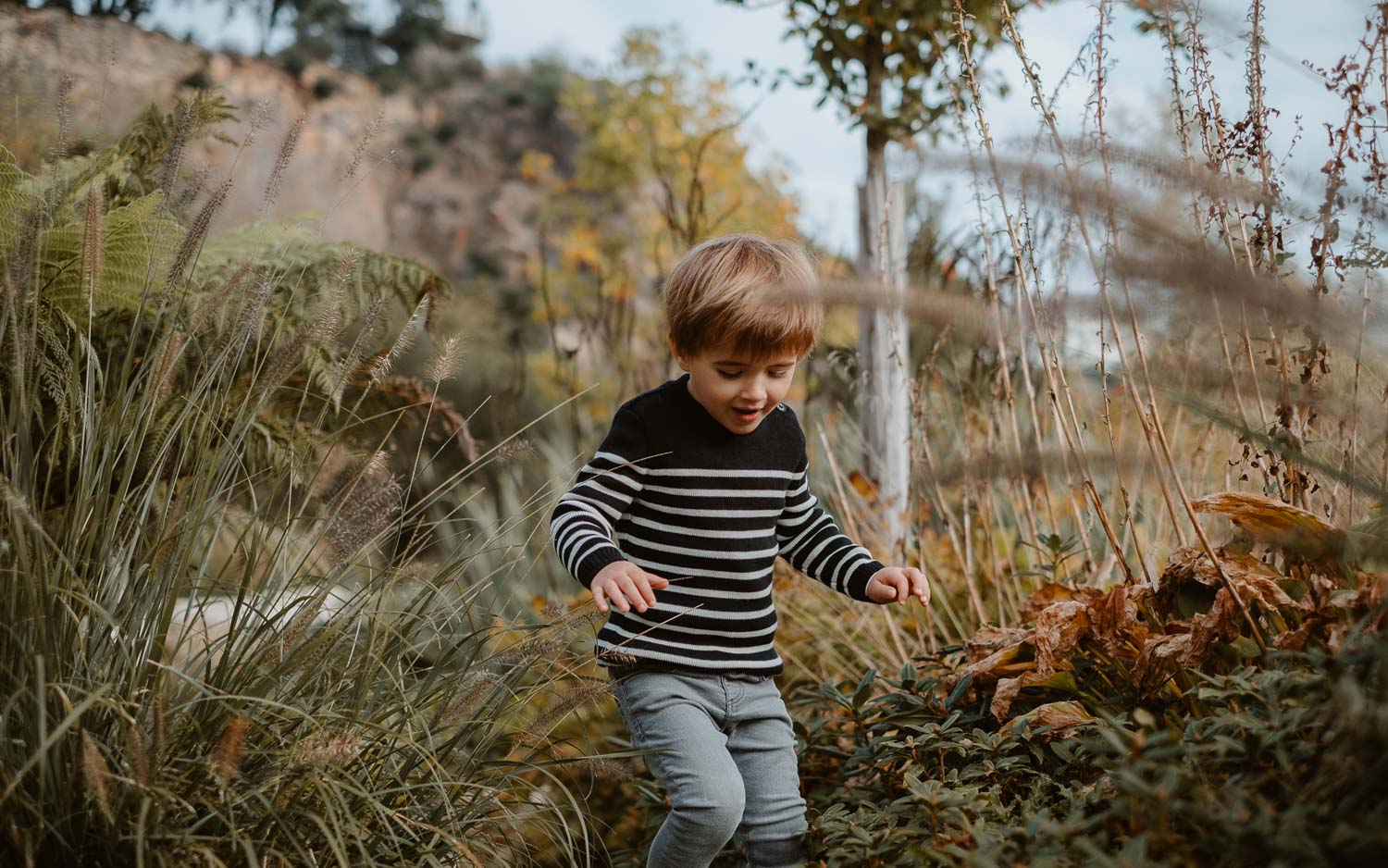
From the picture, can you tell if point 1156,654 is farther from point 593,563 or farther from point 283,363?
point 283,363

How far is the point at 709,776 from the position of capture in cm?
194

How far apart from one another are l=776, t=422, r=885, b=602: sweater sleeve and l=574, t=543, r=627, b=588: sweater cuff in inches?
21.3

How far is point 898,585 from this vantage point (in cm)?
209

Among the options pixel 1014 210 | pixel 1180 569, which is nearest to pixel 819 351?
pixel 1014 210

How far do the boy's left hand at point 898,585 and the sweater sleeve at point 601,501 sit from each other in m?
0.52

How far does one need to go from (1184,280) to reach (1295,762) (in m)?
0.67

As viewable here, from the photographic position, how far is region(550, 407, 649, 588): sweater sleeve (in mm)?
1941

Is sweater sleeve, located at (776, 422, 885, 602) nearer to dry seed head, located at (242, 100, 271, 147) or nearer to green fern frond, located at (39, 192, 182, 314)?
dry seed head, located at (242, 100, 271, 147)

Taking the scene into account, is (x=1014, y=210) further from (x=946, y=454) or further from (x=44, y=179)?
(x=44, y=179)

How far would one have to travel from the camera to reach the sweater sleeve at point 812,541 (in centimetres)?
227

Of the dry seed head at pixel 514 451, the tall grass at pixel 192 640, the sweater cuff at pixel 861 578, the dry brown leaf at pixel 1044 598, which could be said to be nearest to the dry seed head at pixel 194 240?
the tall grass at pixel 192 640

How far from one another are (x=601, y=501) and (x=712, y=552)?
251 mm

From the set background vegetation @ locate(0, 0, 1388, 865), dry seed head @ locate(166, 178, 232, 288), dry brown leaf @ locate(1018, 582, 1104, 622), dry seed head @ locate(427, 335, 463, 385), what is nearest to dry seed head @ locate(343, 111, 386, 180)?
background vegetation @ locate(0, 0, 1388, 865)

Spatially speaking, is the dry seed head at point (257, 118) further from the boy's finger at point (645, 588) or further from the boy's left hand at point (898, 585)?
the boy's left hand at point (898, 585)
